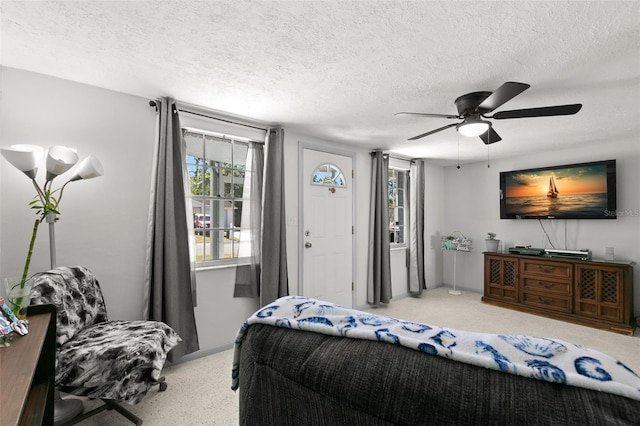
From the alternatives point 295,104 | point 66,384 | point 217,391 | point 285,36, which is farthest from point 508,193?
point 66,384

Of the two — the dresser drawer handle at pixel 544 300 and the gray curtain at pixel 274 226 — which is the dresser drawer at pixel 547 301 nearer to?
the dresser drawer handle at pixel 544 300

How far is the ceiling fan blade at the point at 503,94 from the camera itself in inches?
72.8

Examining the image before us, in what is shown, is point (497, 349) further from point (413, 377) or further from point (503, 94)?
point (503, 94)

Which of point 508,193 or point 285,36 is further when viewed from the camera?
point 508,193

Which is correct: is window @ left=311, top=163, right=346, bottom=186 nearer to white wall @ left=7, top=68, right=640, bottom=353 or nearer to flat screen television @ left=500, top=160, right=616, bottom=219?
white wall @ left=7, top=68, right=640, bottom=353

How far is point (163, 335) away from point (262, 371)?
1726mm

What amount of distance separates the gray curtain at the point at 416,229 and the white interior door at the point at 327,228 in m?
1.38

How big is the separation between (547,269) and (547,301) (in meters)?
0.43

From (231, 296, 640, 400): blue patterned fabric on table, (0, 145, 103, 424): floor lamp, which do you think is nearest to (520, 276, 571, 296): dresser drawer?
(231, 296, 640, 400): blue patterned fabric on table

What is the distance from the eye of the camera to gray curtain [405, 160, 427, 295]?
5.04 m

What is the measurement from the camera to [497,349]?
0.51m

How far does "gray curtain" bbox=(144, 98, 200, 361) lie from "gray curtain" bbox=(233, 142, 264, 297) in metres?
0.61

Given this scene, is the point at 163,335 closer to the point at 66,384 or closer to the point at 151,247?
the point at 66,384

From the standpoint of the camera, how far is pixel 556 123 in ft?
10.5
